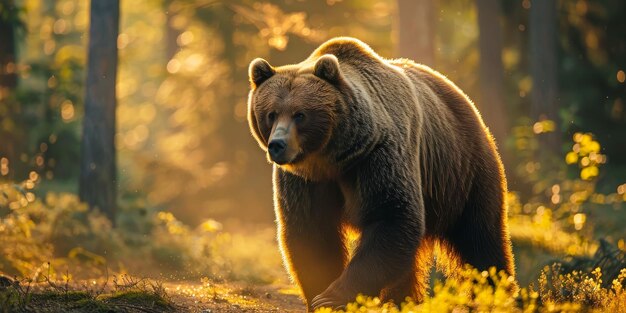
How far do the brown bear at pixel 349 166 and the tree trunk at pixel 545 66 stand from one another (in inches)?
365

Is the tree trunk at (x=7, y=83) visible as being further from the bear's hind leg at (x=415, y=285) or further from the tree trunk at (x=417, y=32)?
the bear's hind leg at (x=415, y=285)

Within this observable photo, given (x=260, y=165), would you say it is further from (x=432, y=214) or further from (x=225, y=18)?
(x=432, y=214)

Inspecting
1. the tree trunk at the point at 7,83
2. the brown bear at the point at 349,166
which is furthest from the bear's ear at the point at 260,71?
the tree trunk at the point at 7,83

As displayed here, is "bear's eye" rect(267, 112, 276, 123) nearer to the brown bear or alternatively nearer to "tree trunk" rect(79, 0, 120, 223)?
the brown bear

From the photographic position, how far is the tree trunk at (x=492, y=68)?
17672mm

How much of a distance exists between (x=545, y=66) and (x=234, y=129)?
22.3 ft

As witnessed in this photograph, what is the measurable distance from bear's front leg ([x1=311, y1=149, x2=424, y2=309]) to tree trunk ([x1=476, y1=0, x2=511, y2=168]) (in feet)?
37.9

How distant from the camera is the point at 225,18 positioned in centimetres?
1841

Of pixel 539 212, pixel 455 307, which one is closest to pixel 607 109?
pixel 539 212

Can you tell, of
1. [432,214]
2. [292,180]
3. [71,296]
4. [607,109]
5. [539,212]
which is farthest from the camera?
[607,109]

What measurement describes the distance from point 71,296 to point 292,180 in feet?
5.50

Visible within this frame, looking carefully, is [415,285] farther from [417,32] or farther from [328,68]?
[417,32]

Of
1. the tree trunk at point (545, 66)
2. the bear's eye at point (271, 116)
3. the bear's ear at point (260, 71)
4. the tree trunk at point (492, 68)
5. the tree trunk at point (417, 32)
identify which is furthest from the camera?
the tree trunk at point (492, 68)

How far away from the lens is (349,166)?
21.0ft
